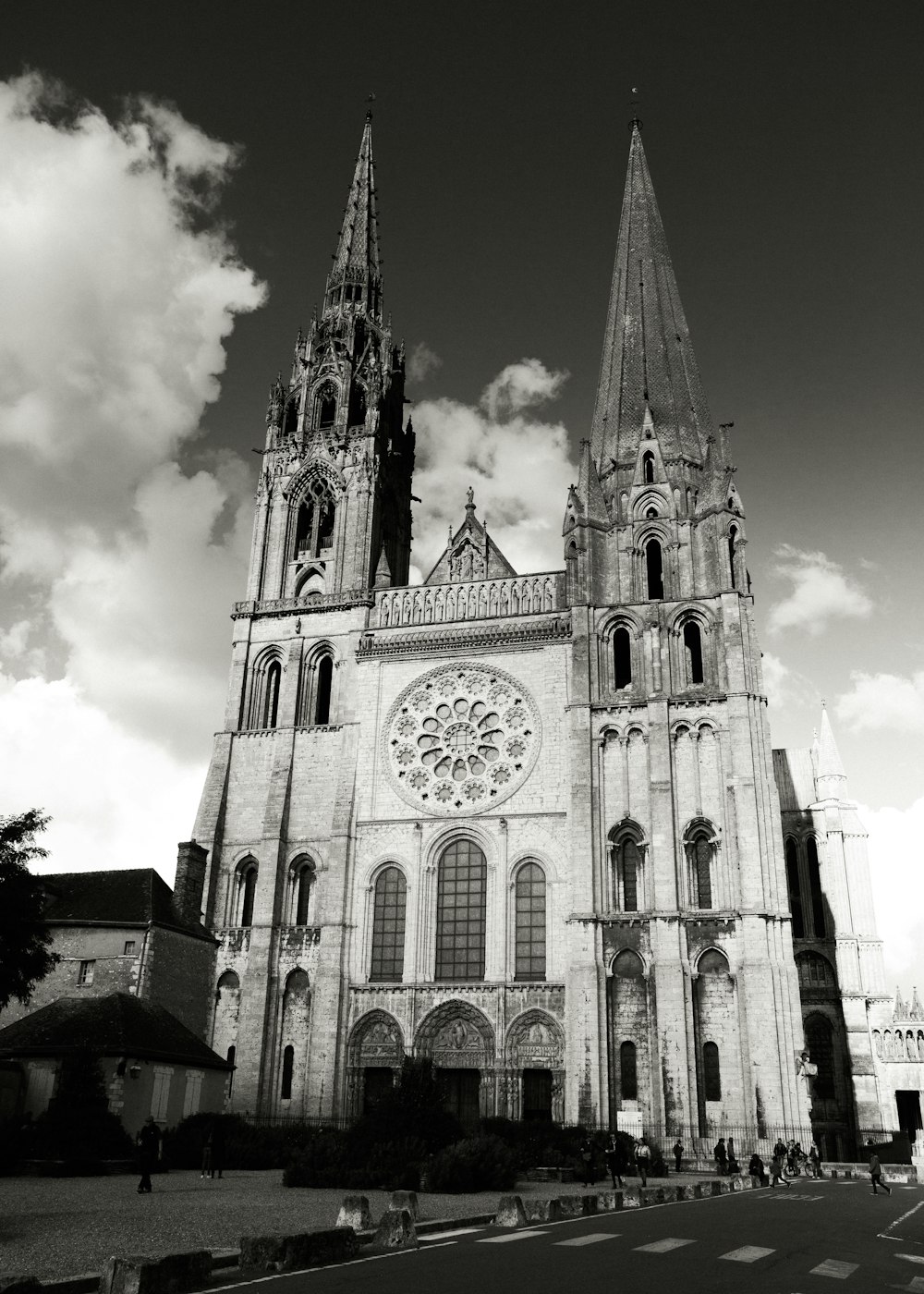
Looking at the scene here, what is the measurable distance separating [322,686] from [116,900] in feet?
36.6

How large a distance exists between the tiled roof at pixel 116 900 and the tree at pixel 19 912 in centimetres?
853

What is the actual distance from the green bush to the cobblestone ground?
1.07 ft

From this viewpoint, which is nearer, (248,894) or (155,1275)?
(155,1275)

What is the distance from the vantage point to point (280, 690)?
40.2m

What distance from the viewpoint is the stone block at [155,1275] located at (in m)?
8.80

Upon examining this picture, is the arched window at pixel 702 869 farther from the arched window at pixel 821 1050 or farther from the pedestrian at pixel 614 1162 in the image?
the arched window at pixel 821 1050

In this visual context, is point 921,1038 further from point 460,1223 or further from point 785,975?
point 460,1223

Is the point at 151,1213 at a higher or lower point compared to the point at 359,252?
lower

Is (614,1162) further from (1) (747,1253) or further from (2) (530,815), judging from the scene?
(2) (530,815)

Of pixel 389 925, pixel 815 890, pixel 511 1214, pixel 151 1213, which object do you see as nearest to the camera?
pixel 511 1214

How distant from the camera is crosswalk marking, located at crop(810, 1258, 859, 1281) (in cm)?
1025

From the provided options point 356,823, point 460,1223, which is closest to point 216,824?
point 356,823

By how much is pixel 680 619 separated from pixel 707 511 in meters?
4.48

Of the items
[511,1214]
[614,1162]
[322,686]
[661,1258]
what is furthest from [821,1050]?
[661,1258]
